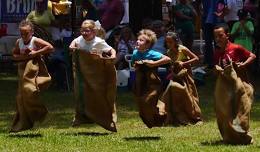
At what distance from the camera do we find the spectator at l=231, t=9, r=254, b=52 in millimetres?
17666

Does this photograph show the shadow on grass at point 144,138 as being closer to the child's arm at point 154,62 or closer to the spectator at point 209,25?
the child's arm at point 154,62

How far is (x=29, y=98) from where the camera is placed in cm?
1108

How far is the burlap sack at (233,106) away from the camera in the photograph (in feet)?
33.1

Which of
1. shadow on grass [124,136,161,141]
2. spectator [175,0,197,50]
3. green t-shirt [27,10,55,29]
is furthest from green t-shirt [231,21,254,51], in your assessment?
shadow on grass [124,136,161,141]

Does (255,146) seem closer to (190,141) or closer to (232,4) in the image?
(190,141)

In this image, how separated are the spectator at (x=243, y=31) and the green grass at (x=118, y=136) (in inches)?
122

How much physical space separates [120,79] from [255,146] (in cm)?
693

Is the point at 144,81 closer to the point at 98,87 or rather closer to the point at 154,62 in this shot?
the point at 154,62

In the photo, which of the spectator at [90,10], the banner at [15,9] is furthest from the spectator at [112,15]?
the banner at [15,9]

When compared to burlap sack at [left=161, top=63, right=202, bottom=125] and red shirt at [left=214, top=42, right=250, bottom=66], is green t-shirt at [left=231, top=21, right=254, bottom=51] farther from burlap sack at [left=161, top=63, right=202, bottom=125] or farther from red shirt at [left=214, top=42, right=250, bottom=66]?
red shirt at [left=214, top=42, right=250, bottom=66]

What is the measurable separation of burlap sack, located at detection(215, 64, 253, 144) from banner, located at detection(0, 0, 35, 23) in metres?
10.5

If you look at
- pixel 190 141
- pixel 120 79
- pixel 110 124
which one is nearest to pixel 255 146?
pixel 190 141

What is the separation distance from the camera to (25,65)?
11312mm

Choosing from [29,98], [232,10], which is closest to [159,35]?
[232,10]
